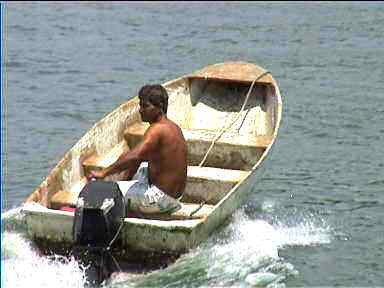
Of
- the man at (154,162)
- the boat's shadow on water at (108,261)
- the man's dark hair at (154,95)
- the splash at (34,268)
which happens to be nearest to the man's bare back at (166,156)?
the man at (154,162)

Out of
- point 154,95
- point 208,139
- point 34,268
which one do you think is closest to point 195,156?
point 208,139

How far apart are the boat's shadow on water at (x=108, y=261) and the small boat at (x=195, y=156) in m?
0.10

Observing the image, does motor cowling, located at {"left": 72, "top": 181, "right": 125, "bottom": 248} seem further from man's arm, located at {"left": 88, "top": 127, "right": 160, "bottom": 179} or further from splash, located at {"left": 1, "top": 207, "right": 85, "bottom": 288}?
man's arm, located at {"left": 88, "top": 127, "right": 160, "bottom": 179}

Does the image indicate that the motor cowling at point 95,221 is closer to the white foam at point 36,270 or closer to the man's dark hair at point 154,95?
the white foam at point 36,270

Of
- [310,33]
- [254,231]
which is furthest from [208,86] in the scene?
[310,33]

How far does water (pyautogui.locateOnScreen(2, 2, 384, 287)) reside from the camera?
10.4m

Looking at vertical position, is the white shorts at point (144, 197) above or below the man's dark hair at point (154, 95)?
below

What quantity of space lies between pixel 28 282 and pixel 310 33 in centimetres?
1397

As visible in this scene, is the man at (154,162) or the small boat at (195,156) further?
the man at (154,162)

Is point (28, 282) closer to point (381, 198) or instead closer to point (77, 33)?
point (381, 198)

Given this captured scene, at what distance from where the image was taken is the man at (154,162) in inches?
404

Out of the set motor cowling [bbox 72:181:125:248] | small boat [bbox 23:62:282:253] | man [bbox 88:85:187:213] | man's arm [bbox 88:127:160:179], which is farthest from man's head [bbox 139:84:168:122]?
motor cowling [bbox 72:181:125:248]

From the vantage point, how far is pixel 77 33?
23.3 m

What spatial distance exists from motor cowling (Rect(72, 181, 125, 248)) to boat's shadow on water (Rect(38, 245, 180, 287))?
125mm
